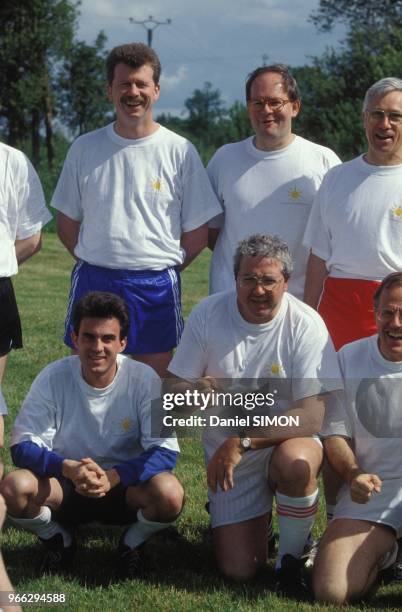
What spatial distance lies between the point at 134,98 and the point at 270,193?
2.74 feet

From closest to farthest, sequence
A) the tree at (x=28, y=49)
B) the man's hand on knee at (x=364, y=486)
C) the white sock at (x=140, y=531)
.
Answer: the man's hand on knee at (x=364, y=486) < the white sock at (x=140, y=531) < the tree at (x=28, y=49)

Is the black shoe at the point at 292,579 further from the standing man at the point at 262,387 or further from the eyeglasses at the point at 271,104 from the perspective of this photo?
the eyeglasses at the point at 271,104

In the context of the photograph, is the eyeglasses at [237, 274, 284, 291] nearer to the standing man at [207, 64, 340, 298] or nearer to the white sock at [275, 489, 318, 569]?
the standing man at [207, 64, 340, 298]

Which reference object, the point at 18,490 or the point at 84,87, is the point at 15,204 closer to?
the point at 18,490

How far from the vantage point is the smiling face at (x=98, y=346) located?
14.0ft

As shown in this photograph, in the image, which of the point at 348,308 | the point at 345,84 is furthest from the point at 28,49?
the point at 348,308

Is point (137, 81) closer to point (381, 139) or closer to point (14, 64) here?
point (381, 139)

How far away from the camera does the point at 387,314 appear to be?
4.06 metres

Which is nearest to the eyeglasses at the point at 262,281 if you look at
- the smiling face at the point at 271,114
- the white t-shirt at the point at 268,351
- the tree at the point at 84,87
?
the white t-shirt at the point at 268,351

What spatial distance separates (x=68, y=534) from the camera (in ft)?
14.6

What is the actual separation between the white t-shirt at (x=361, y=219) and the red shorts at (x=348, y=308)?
4 centimetres

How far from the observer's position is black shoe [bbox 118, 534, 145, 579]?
4309mm

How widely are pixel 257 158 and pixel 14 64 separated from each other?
43.9 meters

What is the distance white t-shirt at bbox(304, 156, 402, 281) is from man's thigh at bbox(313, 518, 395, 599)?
1196 millimetres
